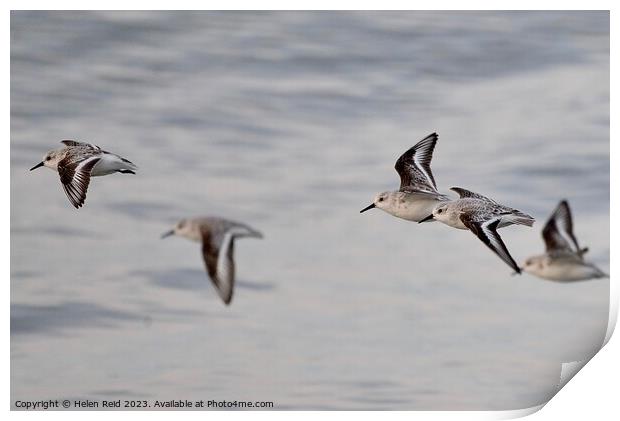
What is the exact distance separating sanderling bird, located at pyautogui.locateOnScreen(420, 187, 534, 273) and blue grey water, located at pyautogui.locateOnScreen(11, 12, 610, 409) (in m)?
0.05

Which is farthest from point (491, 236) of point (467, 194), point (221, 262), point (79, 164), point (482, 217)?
point (79, 164)

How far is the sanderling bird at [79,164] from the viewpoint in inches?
156

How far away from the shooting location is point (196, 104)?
13.2 feet

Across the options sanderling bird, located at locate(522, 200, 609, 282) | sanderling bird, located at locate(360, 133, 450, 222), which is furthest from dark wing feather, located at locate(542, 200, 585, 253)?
sanderling bird, located at locate(360, 133, 450, 222)

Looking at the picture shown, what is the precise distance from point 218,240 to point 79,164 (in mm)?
495

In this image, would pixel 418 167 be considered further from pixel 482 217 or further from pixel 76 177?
pixel 76 177

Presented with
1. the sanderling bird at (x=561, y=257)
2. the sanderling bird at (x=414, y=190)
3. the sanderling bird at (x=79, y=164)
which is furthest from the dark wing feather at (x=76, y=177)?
the sanderling bird at (x=561, y=257)

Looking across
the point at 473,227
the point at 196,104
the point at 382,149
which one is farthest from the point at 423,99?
A: the point at 196,104

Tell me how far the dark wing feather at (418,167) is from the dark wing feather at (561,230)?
1.23ft

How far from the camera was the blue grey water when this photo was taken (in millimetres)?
3980

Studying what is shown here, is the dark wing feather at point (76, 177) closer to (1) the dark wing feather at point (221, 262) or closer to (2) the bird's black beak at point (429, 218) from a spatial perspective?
(1) the dark wing feather at point (221, 262)

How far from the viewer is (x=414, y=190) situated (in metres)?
3.98

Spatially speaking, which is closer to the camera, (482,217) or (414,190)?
(482,217)

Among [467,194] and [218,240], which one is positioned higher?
[467,194]
